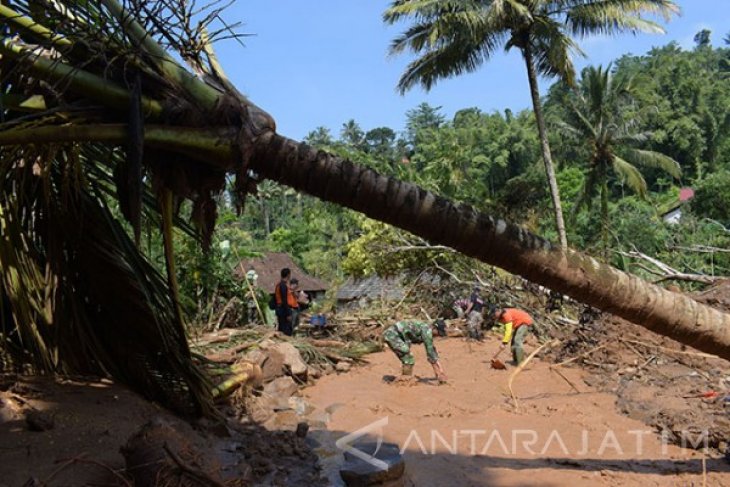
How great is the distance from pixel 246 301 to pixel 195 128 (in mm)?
11103

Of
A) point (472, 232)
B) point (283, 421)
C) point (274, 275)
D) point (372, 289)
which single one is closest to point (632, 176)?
point (372, 289)

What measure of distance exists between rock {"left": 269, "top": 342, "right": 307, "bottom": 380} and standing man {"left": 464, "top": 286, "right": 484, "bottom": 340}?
19.9 ft

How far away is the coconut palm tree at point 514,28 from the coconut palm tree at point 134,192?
1394cm

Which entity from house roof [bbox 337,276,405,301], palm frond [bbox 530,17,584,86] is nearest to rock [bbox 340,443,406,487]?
house roof [bbox 337,276,405,301]

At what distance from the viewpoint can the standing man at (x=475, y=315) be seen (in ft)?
48.2

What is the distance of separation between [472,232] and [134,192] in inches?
77.1

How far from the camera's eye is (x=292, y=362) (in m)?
9.61

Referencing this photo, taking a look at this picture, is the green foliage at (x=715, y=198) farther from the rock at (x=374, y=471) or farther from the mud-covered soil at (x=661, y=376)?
the rock at (x=374, y=471)

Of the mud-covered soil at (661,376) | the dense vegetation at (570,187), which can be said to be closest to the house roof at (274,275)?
the dense vegetation at (570,187)

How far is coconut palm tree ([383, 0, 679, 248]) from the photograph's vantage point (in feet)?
57.7

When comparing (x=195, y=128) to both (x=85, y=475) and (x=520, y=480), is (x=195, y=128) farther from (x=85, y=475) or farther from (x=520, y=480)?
(x=520, y=480)

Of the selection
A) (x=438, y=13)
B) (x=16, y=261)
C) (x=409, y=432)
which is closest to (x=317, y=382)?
(x=409, y=432)

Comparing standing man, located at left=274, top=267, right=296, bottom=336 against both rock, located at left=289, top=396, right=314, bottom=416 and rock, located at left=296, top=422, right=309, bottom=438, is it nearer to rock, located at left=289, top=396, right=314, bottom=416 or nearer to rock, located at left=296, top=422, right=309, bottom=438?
rock, located at left=289, top=396, right=314, bottom=416

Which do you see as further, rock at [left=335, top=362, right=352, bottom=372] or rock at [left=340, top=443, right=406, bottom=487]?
rock at [left=335, top=362, right=352, bottom=372]
